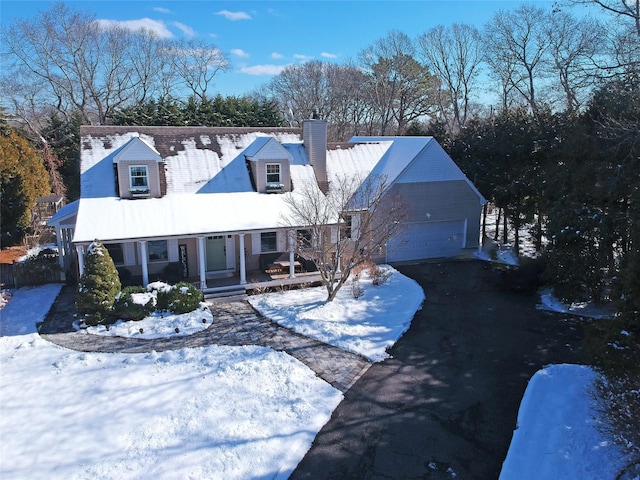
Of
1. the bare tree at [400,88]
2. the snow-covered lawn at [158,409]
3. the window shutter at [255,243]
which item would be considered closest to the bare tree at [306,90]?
the bare tree at [400,88]

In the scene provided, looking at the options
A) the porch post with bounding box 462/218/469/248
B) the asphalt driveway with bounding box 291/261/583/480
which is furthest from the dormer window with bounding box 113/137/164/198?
the porch post with bounding box 462/218/469/248

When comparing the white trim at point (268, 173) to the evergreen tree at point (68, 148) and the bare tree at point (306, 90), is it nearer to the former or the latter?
the evergreen tree at point (68, 148)

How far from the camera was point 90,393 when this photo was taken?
10.3 meters

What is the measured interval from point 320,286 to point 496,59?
30.9 m

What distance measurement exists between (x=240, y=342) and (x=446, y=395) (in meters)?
5.84

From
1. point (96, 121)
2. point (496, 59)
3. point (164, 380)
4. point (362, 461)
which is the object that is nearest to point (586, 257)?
point (362, 461)

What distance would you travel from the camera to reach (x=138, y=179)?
1775 cm

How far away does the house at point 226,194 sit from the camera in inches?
664

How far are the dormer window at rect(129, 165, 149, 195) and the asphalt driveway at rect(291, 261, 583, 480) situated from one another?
11.2 m

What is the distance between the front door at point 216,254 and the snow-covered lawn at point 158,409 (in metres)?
4.84

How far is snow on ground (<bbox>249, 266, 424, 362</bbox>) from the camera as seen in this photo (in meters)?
13.5

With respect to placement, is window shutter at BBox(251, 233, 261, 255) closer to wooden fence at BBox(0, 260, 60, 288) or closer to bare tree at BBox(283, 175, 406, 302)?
bare tree at BBox(283, 175, 406, 302)

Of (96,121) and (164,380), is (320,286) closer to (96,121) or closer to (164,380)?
(164,380)

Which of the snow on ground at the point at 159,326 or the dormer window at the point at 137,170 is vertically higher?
the dormer window at the point at 137,170
